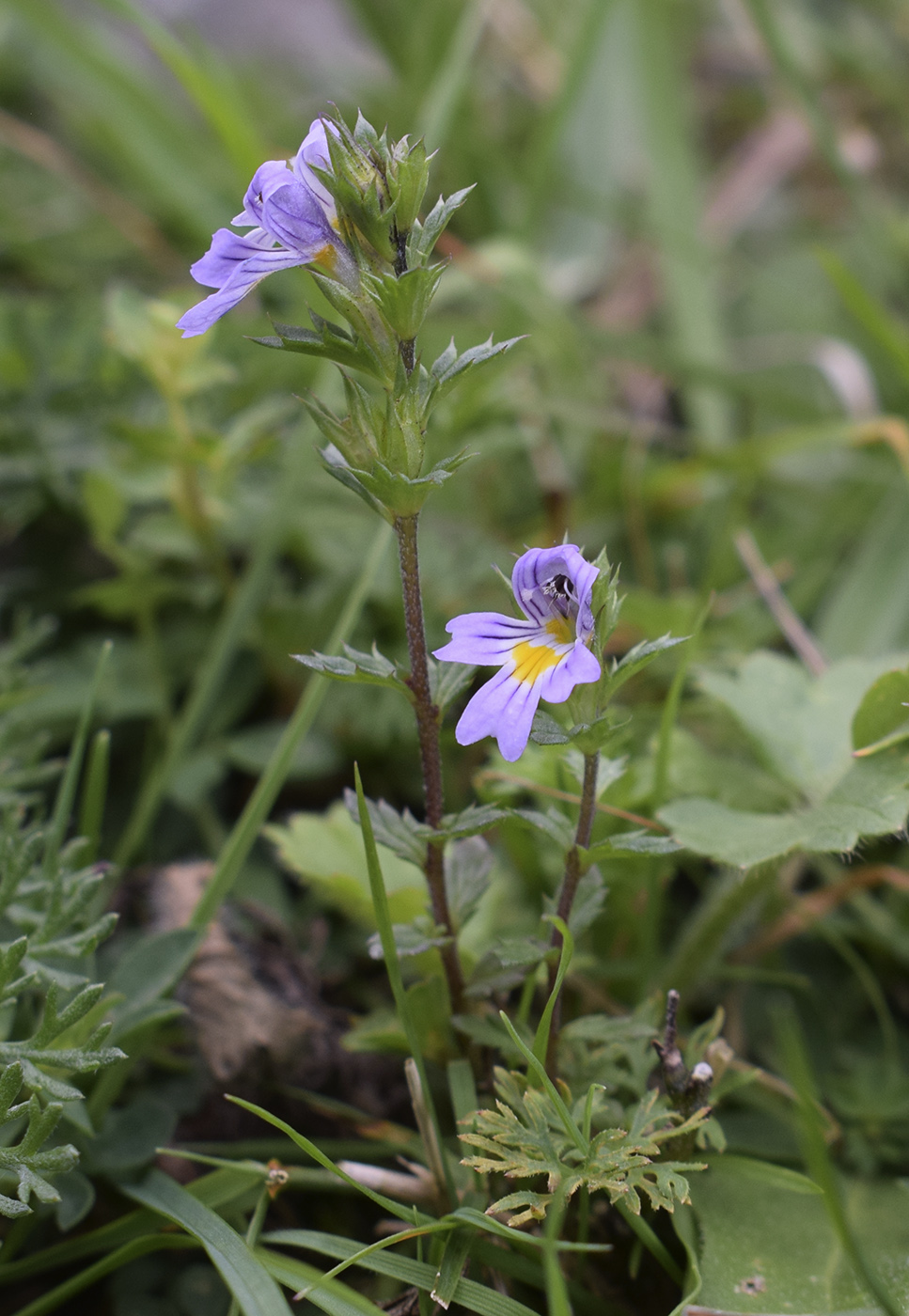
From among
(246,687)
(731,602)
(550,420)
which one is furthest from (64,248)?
A: (731,602)

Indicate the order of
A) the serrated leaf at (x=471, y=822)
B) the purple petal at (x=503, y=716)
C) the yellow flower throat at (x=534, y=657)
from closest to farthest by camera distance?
the purple petal at (x=503, y=716), the yellow flower throat at (x=534, y=657), the serrated leaf at (x=471, y=822)

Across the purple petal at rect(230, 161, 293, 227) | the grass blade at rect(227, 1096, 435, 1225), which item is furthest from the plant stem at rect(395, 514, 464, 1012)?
the purple petal at rect(230, 161, 293, 227)

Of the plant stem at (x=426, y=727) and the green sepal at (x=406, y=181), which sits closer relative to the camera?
Answer: the green sepal at (x=406, y=181)

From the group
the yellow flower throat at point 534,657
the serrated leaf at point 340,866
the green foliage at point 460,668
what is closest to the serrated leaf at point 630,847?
the green foliage at point 460,668

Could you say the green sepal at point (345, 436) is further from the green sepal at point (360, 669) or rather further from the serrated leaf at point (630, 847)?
the serrated leaf at point (630, 847)

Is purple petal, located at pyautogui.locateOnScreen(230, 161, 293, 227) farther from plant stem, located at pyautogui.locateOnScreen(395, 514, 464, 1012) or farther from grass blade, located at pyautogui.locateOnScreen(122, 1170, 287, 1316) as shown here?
grass blade, located at pyautogui.locateOnScreen(122, 1170, 287, 1316)

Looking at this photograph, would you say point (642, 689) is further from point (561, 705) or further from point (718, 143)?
point (718, 143)
